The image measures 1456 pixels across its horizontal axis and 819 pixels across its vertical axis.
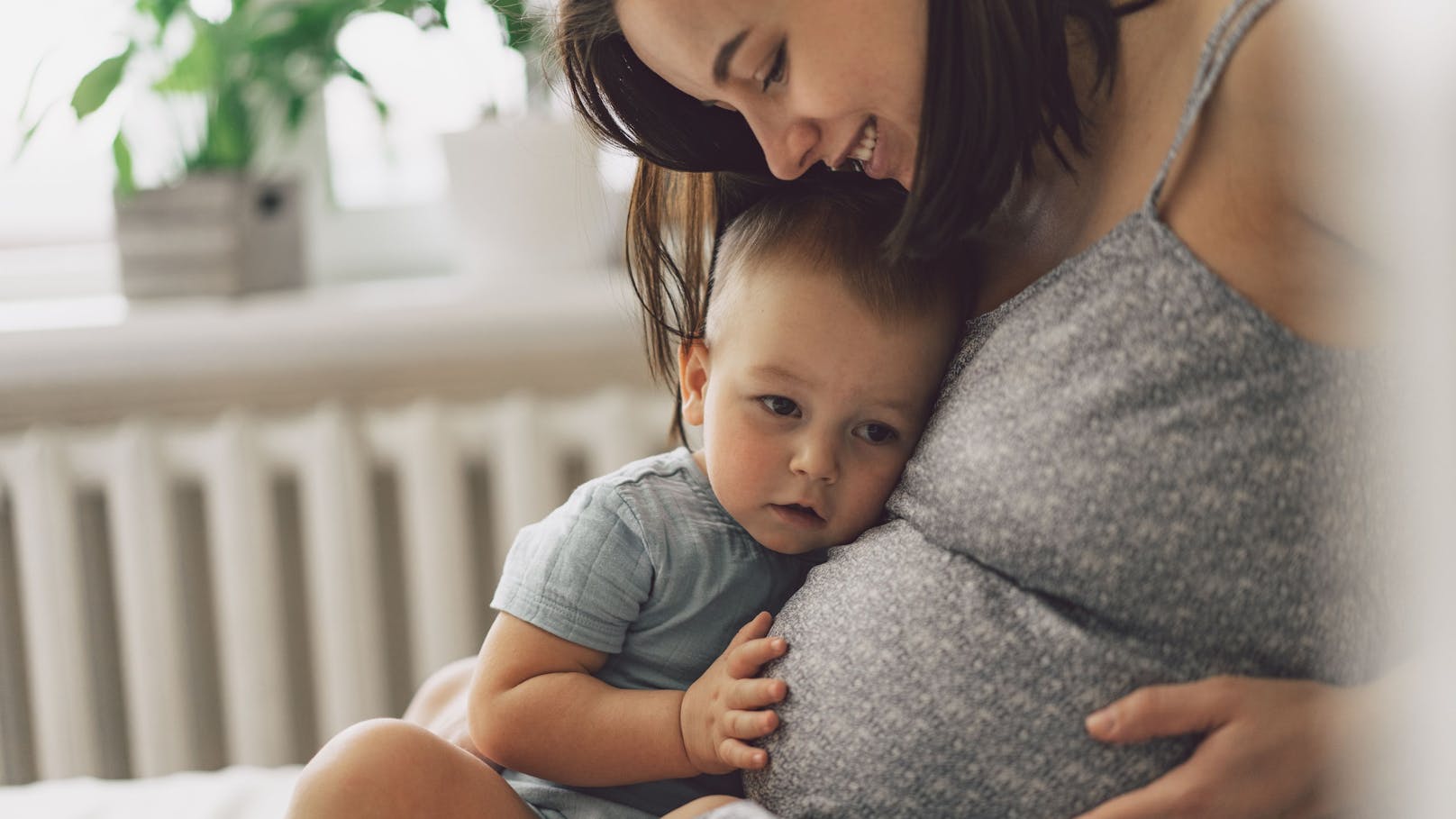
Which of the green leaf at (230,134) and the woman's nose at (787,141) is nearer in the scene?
the woman's nose at (787,141)

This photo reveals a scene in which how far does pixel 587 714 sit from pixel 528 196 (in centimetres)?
97

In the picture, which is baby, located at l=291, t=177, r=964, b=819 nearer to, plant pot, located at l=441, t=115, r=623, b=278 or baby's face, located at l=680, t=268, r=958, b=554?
baby's face, located at l=680, t=268, r=958, b=554

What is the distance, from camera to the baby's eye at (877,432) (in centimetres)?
81

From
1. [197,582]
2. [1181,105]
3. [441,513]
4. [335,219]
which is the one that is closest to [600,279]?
[441,513]

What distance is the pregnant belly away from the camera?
64 cm

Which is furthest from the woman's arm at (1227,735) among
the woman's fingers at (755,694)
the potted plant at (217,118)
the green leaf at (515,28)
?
the potted plant at (217,118)

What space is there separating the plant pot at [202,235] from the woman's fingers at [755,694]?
1.15 m

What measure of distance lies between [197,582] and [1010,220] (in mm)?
1394

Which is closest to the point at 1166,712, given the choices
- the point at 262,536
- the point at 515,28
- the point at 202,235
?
the point at 515,28

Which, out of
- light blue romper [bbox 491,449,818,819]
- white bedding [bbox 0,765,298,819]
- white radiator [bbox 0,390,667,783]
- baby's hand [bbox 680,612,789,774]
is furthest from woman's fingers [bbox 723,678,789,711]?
white radiator [bbox 0,390,667,783]

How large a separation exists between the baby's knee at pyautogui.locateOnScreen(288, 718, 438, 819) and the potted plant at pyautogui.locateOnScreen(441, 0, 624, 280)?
91cm

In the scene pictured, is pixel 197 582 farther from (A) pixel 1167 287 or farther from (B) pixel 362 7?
(A) pixel 1167 287

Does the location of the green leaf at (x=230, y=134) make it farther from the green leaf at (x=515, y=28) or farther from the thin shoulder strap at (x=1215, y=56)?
the thin shoulder strap at (x=1215, y=56)

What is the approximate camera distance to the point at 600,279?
161 centimetres
